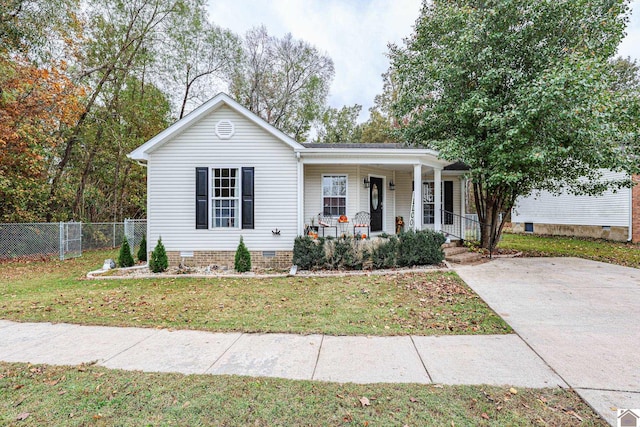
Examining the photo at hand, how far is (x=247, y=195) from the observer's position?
910 cm

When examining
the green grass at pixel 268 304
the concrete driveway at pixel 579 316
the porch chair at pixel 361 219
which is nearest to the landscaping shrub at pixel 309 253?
the green grass at pixel 268 304

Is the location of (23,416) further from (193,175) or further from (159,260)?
(193,175)

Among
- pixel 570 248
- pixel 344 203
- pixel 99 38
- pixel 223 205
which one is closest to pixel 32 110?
pixel 99 38

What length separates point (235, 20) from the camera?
20.0 meters

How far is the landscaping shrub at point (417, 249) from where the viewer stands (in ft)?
28.2

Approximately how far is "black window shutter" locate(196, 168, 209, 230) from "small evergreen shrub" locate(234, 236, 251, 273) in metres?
1.35

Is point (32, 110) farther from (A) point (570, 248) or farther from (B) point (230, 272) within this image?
(A) point (570, 248)

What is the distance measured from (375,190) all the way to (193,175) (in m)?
5.95

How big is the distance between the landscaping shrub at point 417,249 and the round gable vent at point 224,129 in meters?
5.66

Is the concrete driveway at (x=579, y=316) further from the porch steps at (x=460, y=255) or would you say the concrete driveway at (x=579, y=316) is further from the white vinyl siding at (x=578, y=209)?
the white vinyl siding at (x=578, y=209)

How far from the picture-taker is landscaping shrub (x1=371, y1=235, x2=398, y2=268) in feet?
28.1

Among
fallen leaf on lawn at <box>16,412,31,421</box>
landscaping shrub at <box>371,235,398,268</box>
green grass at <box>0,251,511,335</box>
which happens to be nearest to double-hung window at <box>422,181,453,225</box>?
landscaping shrub at <box>371,235,398,268</box>

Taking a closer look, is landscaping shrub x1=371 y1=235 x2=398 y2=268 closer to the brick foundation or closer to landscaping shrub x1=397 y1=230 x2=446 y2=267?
landscaping shrub x1=397 y1=230 x2=446 y2=267

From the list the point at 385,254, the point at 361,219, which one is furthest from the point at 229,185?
the point at 385,254
